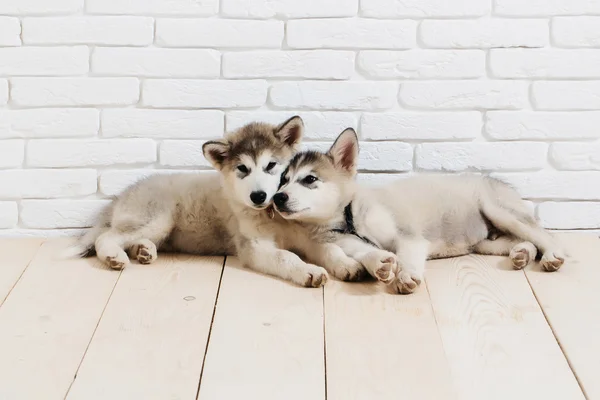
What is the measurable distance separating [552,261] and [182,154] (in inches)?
58.6

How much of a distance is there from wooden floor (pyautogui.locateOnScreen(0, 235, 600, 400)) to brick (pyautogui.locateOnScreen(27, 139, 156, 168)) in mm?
411

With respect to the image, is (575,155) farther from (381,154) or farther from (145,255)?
(145,255)

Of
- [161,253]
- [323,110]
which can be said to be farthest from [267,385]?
[323,110]

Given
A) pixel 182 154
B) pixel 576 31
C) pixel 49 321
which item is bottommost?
pixel 49 321

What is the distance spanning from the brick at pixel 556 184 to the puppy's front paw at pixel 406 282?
80 cm

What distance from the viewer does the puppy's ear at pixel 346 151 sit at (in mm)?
3078

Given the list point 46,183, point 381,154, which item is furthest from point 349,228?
point 46,183

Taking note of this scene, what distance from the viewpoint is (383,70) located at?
10.9 feet

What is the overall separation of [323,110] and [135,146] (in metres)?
0.77

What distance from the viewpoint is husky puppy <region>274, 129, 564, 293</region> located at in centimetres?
299

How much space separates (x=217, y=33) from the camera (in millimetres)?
3273

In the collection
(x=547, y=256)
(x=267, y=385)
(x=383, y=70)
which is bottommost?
(x=267, y=385)

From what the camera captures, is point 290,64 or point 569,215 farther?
point 569,215

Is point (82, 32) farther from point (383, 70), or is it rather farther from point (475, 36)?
point (475, 36)
